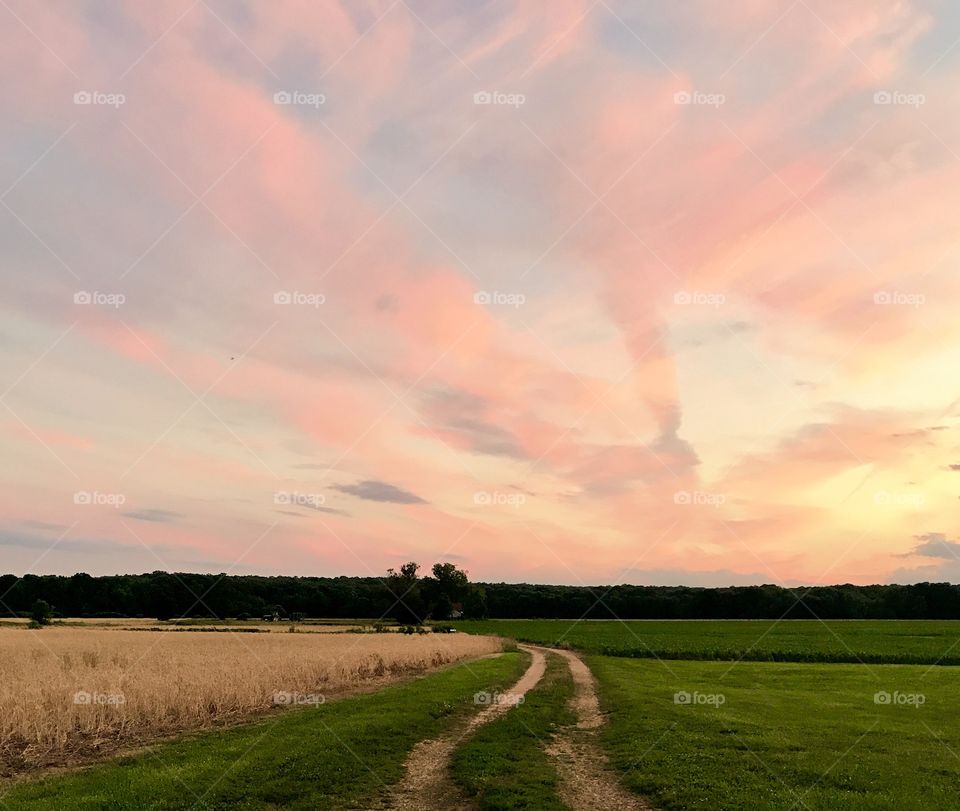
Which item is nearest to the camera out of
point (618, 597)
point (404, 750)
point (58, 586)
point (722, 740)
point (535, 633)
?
point (404, 750)

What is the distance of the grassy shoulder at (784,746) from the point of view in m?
14.2

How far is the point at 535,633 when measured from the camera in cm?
10025

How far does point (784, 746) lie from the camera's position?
61.8 feet

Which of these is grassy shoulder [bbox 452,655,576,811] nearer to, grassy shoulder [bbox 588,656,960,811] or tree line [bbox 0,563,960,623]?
grassy shoulder [bbox 588,656,960,811]

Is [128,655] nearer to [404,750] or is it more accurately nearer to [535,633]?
[404,750]

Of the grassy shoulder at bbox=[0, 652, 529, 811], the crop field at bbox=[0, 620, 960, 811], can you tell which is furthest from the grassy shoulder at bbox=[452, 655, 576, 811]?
the grassy shoulder at bbox=[0, 652, 529, 811]

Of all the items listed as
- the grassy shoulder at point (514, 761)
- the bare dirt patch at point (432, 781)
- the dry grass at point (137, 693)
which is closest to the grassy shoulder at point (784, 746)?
the grassy shoulder at point (514, 761)

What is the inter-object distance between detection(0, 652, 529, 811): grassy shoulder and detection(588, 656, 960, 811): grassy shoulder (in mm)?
6102

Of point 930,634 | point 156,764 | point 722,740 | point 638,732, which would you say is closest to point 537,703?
point 638,732

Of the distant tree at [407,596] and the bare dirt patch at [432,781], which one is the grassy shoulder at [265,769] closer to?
the bare dirt patch at [432,781]

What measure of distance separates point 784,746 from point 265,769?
45.4ft

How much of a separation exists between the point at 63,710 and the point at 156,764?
547cm

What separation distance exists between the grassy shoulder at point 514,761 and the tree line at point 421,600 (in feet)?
412

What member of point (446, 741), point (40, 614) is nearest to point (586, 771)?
point (446, 741)
